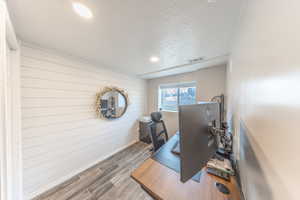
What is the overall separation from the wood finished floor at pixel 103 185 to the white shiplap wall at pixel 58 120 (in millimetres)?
164

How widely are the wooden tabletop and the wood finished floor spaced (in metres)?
0.99

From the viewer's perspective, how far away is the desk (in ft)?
2.09

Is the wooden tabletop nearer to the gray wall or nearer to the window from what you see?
the gray wall

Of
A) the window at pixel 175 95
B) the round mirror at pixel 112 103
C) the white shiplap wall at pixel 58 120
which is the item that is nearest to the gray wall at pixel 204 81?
the window at pixel 175 95

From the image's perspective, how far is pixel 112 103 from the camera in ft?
7.80

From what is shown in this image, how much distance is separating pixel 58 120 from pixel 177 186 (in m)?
2.05

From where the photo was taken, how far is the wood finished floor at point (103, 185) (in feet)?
4.63

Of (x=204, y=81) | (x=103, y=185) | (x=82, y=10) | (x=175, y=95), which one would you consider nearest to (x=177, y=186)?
(x=103, y=185)

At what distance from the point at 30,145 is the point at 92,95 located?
114 centimetres

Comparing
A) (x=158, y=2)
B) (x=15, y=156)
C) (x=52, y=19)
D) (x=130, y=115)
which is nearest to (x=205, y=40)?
(x=158, y=2)

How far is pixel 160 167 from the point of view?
92 centimetres

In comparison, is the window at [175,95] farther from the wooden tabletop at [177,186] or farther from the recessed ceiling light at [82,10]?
the recessed ceiling light at [82,10]

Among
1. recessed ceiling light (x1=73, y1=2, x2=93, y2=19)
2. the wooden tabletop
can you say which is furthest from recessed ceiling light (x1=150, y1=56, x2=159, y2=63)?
the wooden tabletop

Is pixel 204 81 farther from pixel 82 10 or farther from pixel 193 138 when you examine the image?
pixel 82 10
